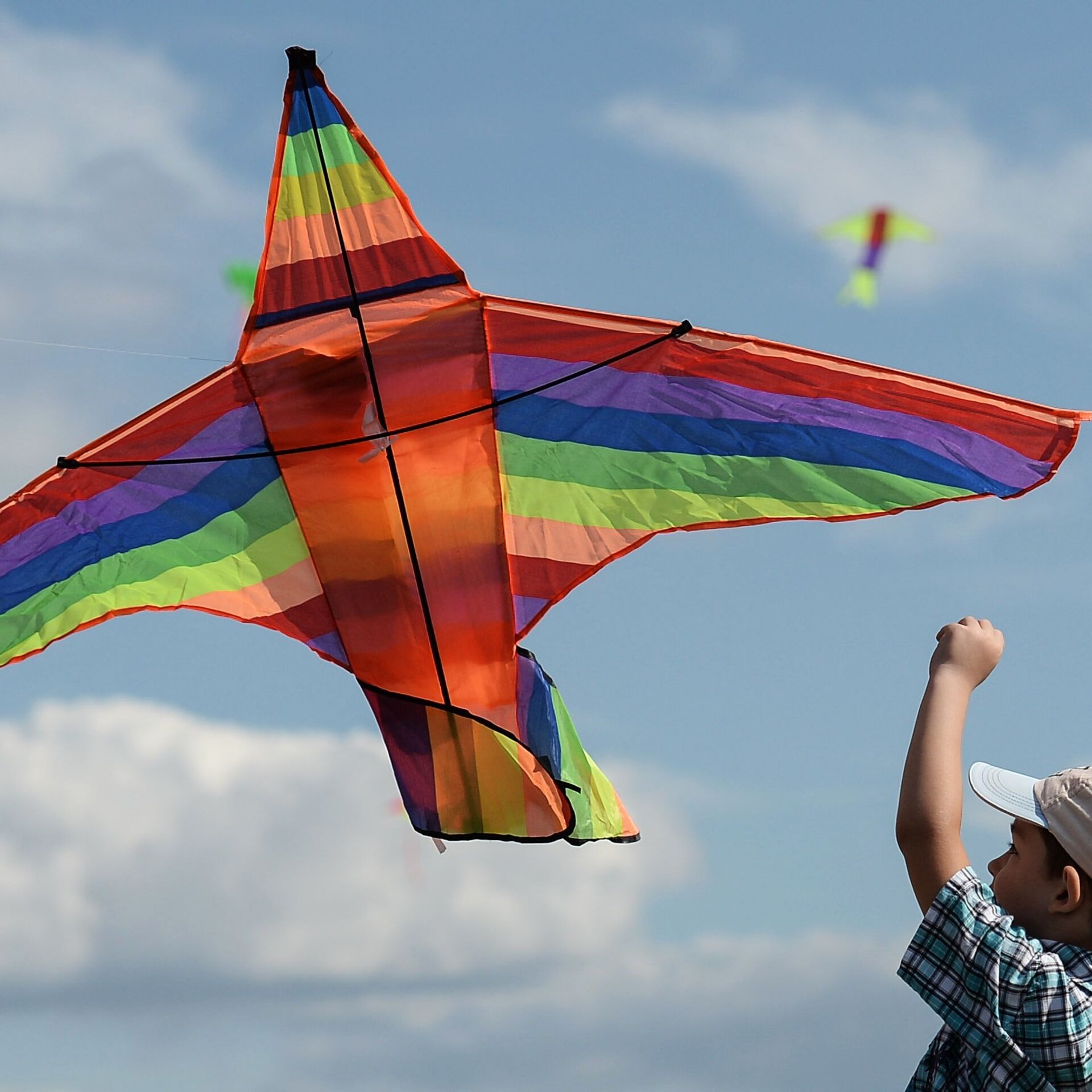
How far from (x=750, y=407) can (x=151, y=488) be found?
189 centimetres

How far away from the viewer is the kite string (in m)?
4.78

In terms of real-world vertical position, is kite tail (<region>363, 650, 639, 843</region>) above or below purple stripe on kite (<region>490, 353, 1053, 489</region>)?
below

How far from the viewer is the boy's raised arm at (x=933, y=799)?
2.13m

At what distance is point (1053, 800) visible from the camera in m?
2.18

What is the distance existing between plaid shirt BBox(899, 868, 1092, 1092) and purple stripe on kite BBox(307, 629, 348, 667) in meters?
3.07

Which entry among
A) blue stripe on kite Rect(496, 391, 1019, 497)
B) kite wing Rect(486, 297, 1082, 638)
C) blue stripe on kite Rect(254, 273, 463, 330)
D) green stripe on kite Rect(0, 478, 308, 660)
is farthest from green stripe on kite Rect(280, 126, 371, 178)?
green stripe on kite Rect(0, 478, 308, 660)

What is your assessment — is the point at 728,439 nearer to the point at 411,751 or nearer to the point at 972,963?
the point at 411,751

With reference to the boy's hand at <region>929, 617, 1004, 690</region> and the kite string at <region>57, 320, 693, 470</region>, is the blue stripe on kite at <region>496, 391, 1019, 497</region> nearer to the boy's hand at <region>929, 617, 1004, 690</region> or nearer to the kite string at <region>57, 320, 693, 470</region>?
the kite string at <region>57, 320, 693, 470</region>

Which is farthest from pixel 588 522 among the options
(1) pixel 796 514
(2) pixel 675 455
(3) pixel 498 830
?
(3) pixel 498 830

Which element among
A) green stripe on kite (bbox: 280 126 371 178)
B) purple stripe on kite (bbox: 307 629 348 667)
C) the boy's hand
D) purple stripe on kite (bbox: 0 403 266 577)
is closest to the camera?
the boy's hand

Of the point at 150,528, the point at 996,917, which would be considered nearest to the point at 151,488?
the point at 150,528

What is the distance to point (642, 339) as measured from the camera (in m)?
4.64

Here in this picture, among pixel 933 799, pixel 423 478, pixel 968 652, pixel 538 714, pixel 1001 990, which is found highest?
pixel 423 478

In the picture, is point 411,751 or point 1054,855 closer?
point 1054,855
